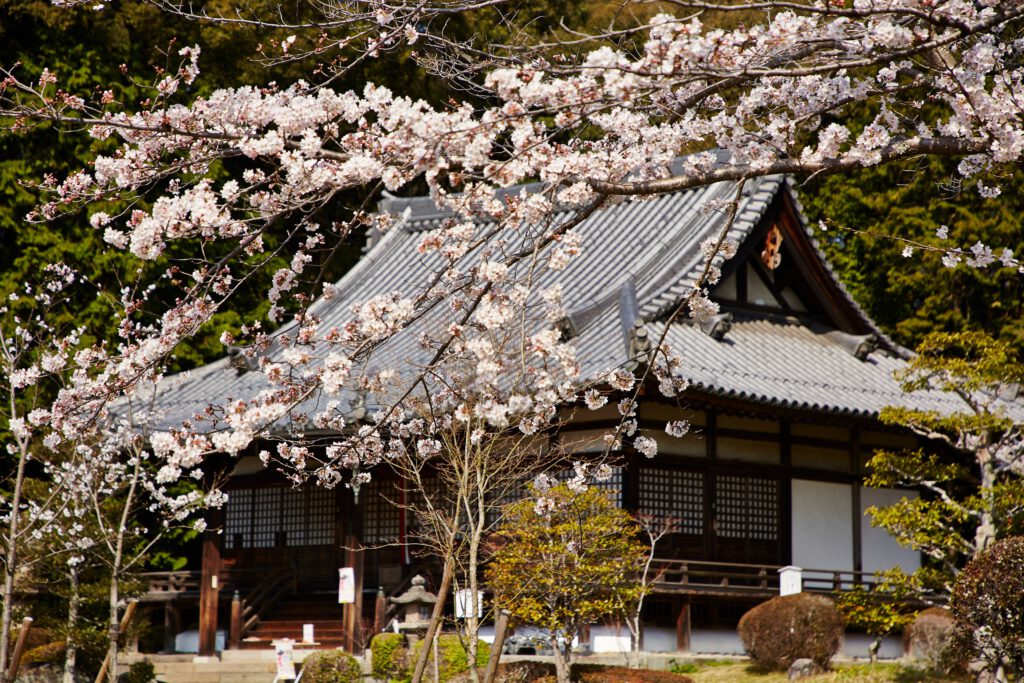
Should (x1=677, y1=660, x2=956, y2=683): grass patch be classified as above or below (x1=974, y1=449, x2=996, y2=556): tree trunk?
below

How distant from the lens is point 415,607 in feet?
50.4

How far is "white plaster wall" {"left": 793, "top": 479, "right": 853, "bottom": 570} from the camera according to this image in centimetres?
1756

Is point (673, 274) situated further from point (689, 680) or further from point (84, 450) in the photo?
point (84, 450)

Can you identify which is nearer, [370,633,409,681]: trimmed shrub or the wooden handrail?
[370,633,409,681]: trimmed shrub

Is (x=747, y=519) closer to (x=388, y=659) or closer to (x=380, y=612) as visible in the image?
(x=380, y=612)

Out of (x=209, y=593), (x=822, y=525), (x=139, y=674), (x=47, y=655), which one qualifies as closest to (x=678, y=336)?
(x=822, y=525)

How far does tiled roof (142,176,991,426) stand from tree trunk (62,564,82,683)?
245cm

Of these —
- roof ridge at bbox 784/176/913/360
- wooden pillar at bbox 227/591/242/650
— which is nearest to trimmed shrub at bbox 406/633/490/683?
wooden pillar at bbox 227/591/242/650

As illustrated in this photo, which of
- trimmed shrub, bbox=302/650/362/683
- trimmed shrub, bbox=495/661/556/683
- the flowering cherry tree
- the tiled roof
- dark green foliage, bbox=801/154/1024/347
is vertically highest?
dark green foliage, bbox=801/154/1024/347

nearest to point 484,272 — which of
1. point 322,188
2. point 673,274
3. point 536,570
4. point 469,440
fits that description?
point 322,188

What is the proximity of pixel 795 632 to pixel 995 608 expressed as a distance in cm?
279

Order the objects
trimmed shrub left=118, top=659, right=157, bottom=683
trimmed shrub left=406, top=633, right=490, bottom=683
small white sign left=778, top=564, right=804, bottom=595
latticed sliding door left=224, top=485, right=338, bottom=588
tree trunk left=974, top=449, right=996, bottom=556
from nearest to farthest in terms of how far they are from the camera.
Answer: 1. tree trunk left=974, top=449, right=996, bottom=556
2. trimmed shrub left=406, top=633, right=490, bottom=683
3. trimmed shrub left=118, top=659, right=157, bottom=683
4. small white sign left=778, top=564, right=804, bottom=595
5. latticed sliding door left=224, top=485, right=338, bottom=588

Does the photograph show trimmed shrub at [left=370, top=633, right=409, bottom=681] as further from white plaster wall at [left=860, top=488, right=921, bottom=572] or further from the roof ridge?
the roof ridge

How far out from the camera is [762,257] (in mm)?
18438
